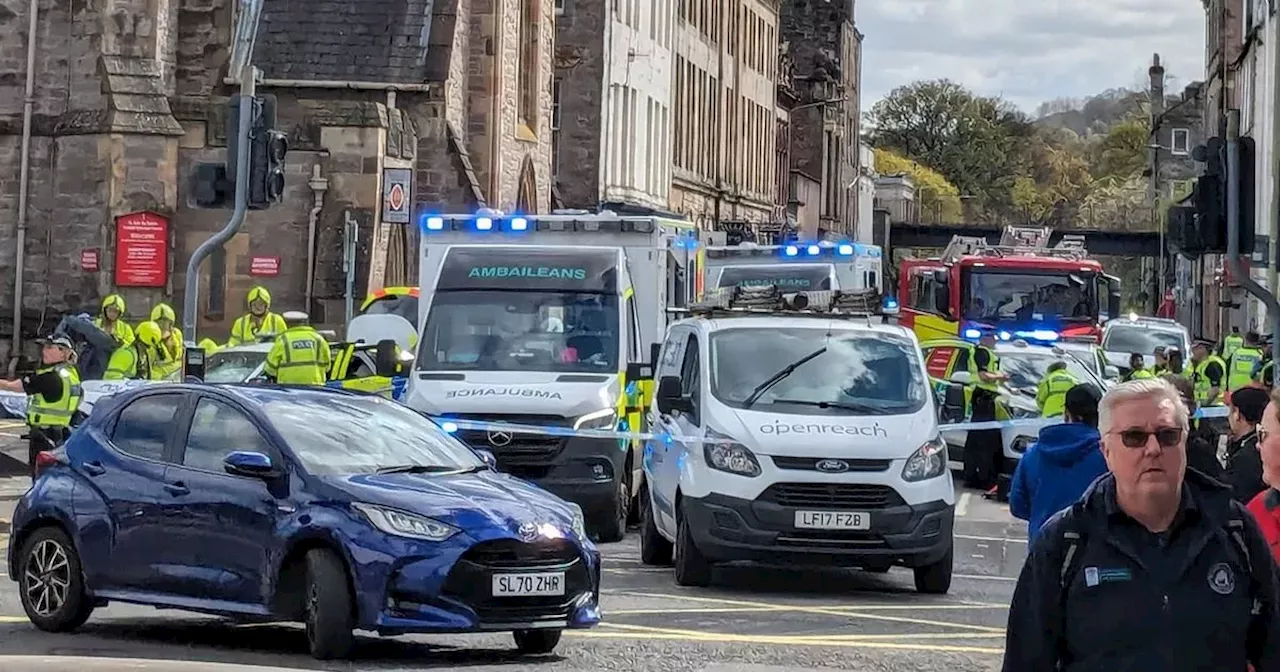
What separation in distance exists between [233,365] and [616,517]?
5.89 metres

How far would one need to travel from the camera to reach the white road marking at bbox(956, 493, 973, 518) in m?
23.4

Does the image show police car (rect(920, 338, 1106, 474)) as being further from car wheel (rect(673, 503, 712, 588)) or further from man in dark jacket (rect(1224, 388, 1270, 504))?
man in dark jacket (rect(1224, 388, 1270, 504))

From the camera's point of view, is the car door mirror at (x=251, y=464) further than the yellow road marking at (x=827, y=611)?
No

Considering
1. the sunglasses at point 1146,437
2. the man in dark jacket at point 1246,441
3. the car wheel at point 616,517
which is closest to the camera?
the sunglasses at point 1146,437

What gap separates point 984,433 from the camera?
85.9 feet

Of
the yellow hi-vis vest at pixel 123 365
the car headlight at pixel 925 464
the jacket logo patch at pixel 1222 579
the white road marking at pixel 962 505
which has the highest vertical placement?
the yellow hi-vis vest at pixel 123 365

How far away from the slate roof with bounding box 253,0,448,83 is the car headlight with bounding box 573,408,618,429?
898 inches

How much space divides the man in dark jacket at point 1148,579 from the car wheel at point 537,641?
6.70 meters

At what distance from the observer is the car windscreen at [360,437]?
11.8 metres

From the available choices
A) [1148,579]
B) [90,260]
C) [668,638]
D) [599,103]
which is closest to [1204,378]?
[90,260]

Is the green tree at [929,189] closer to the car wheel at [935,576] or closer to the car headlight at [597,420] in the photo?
the car headlight at [597,420]

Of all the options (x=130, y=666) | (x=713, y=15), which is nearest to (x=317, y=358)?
(x=130, y=666)

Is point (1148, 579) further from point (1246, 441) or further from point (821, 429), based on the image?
point (821, 429)

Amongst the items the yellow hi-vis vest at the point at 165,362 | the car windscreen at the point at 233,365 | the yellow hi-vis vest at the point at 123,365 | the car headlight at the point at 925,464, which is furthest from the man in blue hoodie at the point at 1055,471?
the car windscreen at the point at 233,365
